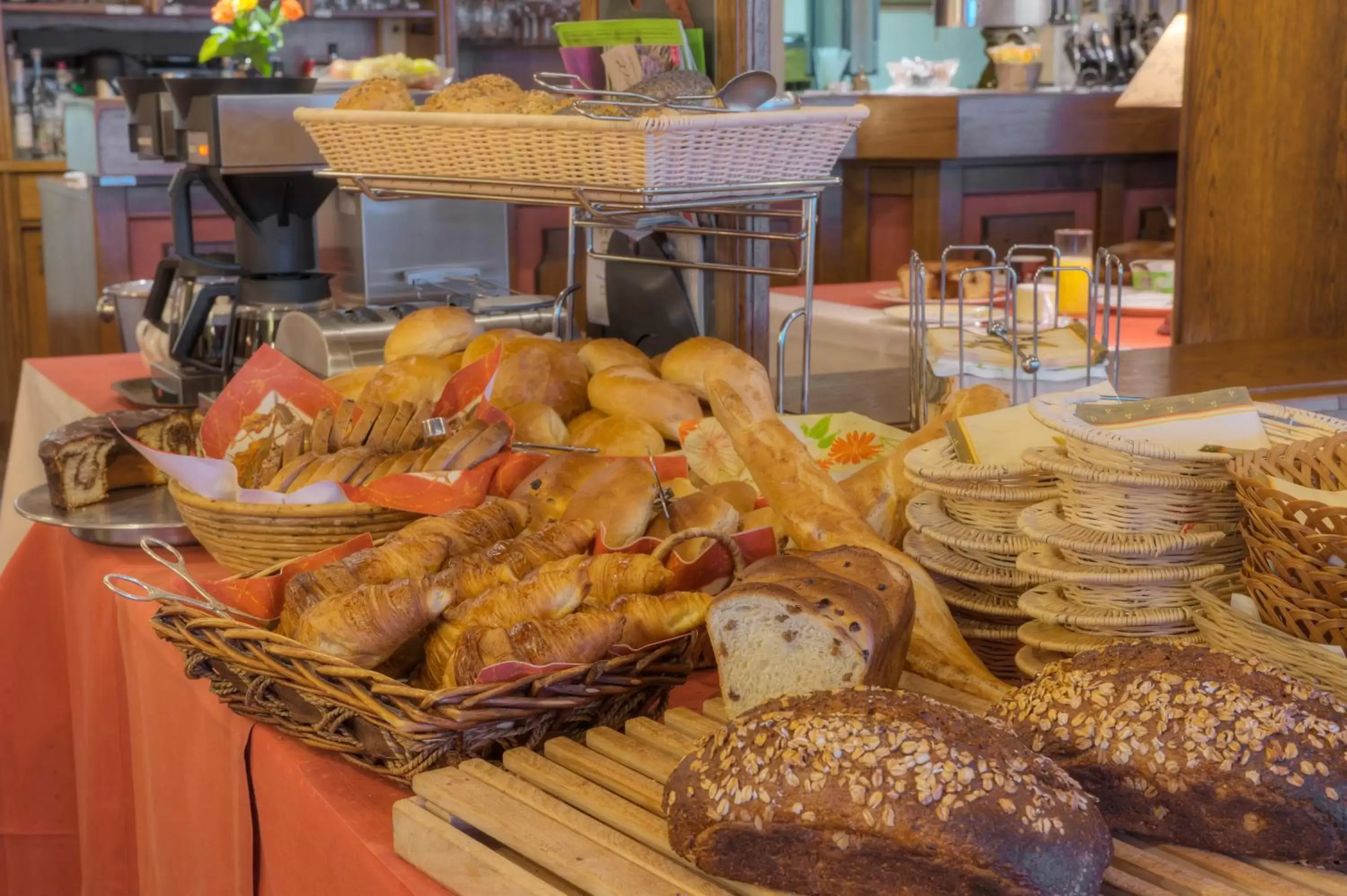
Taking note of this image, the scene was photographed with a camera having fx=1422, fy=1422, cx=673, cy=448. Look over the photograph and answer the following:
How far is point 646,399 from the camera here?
1.59 m

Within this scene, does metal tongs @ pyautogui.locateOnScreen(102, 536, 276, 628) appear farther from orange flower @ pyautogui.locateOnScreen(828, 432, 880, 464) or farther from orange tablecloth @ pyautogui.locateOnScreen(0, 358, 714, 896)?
orange flower @ pyautogui.locateOnScreen(828, 432, 880, 464)

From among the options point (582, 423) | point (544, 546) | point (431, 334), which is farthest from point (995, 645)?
point (431, 334)

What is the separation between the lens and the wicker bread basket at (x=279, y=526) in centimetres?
134

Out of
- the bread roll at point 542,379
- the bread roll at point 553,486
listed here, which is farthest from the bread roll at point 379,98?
the bread roll at point 553,486

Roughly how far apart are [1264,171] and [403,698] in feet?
5.73

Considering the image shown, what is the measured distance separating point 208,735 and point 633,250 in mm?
1026

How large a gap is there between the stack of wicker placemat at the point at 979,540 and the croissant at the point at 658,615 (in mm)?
240

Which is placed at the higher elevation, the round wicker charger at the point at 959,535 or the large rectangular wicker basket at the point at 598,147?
the large rectangular wicker basket at the point at 598,147

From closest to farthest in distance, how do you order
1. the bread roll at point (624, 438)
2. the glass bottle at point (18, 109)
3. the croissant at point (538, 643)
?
1. the croissant at point (538, 643)
2. the bread roll at point (624, 438)
3. the glass bottle at point (18, 109)

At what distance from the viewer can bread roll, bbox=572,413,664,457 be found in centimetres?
153

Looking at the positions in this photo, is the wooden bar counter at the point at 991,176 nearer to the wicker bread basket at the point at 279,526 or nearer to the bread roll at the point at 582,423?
the bread roll at the point at 582,423

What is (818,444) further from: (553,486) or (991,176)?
(991,176)

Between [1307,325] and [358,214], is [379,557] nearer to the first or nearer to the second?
[358,214]

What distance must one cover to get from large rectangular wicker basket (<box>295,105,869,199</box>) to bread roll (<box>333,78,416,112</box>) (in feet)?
0.12
